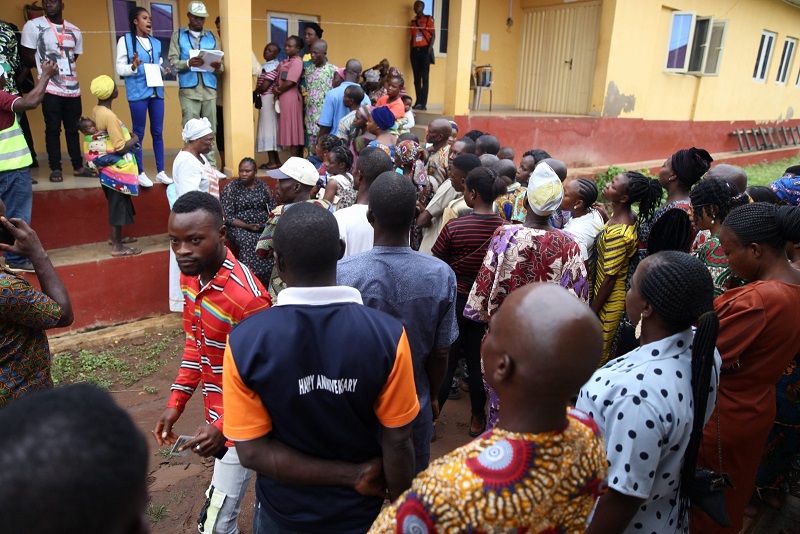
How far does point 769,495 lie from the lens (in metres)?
3.40

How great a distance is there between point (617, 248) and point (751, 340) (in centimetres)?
137

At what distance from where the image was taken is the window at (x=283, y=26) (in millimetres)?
8836

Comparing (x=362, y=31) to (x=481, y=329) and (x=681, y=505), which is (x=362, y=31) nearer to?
(x=481, y=329)

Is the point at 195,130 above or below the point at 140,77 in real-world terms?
below

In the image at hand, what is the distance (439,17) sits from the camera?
36.5ft

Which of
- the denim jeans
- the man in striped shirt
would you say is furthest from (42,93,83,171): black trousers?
the denim jeans

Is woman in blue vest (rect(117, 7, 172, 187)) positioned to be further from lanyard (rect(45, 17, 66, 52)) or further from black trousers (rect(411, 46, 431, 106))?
black trousers (rect(411, 46, 431, 106))

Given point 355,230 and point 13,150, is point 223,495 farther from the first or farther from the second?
point 13,150

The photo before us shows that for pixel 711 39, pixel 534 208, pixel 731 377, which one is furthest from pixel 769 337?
pixel 711 39

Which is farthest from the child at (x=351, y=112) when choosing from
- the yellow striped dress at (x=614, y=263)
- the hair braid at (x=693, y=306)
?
the hair braid at (x=693, y=306)

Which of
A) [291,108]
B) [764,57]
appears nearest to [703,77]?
[764,57]

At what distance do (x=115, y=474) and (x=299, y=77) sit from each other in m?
7.09

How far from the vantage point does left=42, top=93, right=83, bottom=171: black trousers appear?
603 centimetres

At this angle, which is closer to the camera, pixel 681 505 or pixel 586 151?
pixel 681 505
